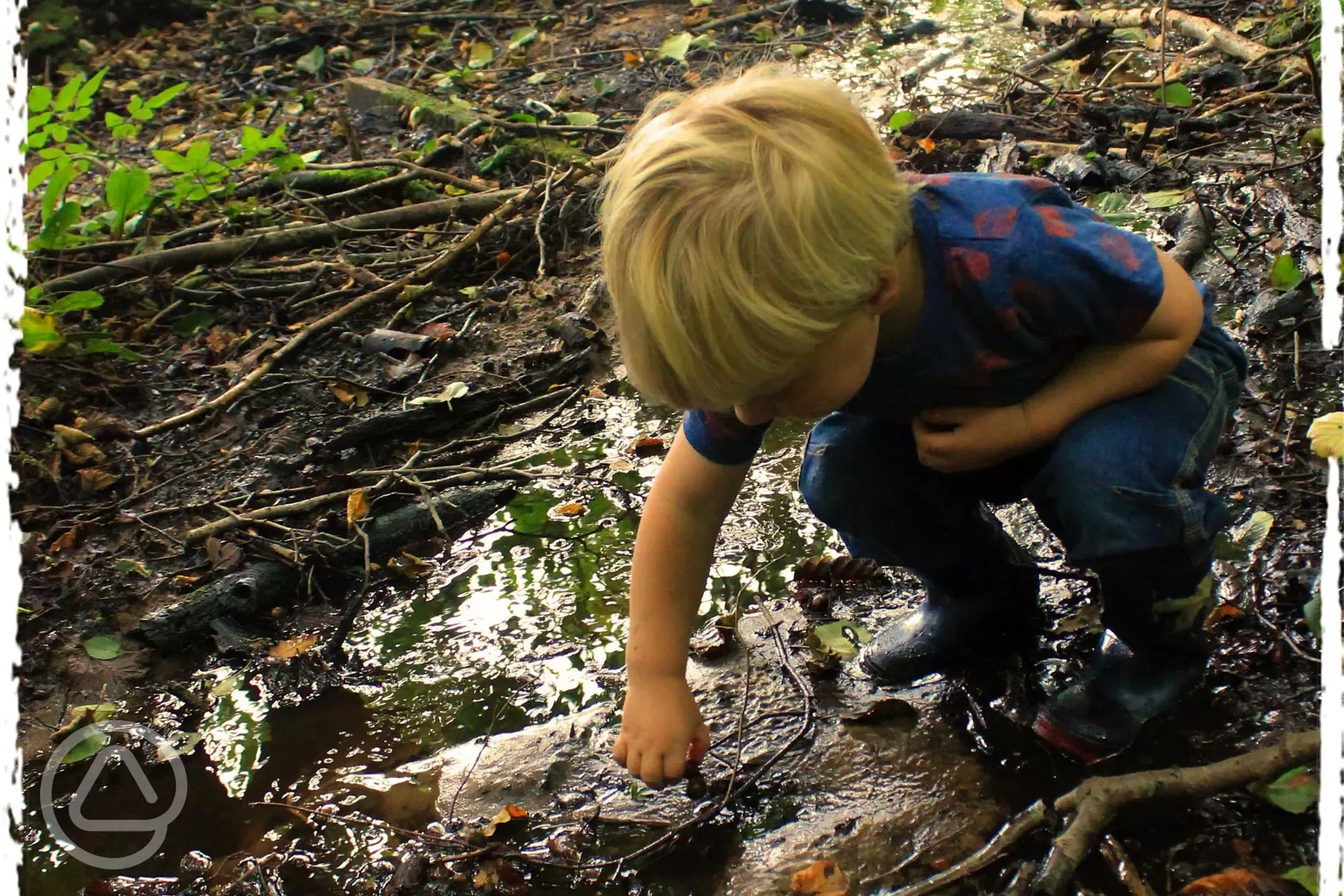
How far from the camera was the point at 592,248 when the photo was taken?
3.69 meters

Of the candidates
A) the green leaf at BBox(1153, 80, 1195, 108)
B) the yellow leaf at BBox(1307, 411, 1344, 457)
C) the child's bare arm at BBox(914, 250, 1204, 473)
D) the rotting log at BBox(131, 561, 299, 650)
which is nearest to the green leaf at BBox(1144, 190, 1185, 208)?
the green leaf at BBox(1153, 80, 1195, 108)

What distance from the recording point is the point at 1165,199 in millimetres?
3209

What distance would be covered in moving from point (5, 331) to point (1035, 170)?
9.68 feet

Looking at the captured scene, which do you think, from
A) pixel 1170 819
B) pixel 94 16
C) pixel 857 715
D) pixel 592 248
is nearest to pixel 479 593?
pixel 857 715

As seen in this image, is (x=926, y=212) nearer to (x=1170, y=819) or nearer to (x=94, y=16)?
(x=1170, y=819)

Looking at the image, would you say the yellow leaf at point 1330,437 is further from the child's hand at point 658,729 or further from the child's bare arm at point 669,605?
the child's hand at point 658,729

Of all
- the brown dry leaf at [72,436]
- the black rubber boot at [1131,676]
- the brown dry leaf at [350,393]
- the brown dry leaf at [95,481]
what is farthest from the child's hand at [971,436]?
the brown dry leaf at [72,436]

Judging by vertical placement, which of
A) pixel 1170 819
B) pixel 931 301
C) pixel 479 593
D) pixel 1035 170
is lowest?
pixel 479 593

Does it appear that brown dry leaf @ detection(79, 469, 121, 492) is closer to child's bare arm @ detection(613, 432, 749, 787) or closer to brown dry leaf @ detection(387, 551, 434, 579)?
brown dry leaf @ detection(387, 551, 434, 579)

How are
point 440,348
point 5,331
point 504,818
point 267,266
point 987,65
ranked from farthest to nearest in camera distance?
point 987,65 < point 267,266 < point 440,348 < point 5,331 < point 504,818

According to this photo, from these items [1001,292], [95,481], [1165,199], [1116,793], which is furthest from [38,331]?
[1165,199]

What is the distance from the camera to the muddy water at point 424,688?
181 cm

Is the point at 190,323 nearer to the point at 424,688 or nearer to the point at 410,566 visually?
the point at 410,566

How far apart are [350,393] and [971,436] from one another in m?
1.99
